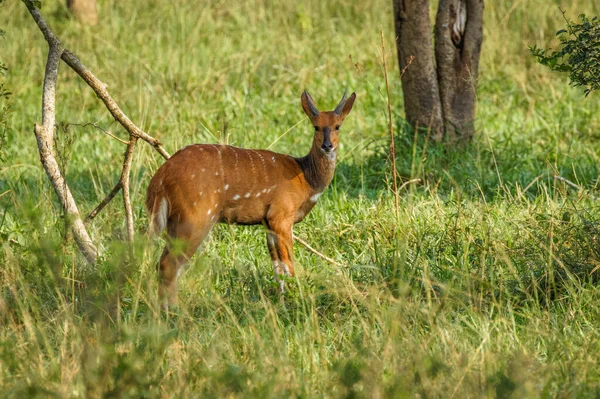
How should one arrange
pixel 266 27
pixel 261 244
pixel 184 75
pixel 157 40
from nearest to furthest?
pixel 261 244 < pixel 184 75 < pixel 157 40 < pixel 266 27

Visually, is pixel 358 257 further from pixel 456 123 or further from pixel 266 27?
pixel 266 27

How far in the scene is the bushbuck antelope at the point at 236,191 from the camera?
4973 millimetres

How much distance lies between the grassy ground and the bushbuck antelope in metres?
0.19

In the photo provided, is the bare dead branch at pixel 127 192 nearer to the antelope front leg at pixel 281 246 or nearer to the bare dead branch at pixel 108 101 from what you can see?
the bare dead branch at pixel 108 101

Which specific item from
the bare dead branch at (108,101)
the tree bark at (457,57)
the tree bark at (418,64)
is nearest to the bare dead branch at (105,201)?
the bare dead branch at (108,101)

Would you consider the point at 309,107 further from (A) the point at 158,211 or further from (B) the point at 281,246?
(A) the point at 158,211

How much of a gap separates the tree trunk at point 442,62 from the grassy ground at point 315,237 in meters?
0.22

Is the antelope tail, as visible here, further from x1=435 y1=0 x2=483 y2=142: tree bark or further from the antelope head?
x1=435 y1=0 x2=483 y2=142: tree bark

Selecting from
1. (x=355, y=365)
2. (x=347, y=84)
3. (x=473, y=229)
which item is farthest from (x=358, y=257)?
(x=347, y=84)

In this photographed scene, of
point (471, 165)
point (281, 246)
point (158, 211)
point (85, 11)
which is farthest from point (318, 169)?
point (85, 11)

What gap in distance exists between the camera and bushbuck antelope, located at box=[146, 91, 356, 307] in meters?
4.97

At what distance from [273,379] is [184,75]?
21.2ft

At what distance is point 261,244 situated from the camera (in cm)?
593

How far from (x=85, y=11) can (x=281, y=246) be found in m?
6.72
